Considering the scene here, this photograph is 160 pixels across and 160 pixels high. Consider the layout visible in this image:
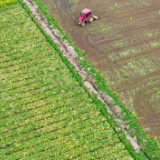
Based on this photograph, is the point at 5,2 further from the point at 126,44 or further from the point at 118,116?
the point at 118,116

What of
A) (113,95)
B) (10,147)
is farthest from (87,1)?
(10,147)

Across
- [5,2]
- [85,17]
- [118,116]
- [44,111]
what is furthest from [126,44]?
[5,2]

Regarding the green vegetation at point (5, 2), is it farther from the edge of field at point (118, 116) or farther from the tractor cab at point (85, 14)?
the tractor cab at point (85, 14)

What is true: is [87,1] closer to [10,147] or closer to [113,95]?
[113,95]

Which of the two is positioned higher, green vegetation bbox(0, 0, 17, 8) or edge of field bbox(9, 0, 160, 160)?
green vegetation bbox(0, 0, 17, 8)

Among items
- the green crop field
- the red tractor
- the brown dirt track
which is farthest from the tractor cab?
the green crop field

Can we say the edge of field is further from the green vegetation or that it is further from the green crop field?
the green vegetation

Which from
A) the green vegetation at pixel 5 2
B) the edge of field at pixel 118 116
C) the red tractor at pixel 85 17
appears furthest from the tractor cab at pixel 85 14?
the green vegetation at pixel 5 2
